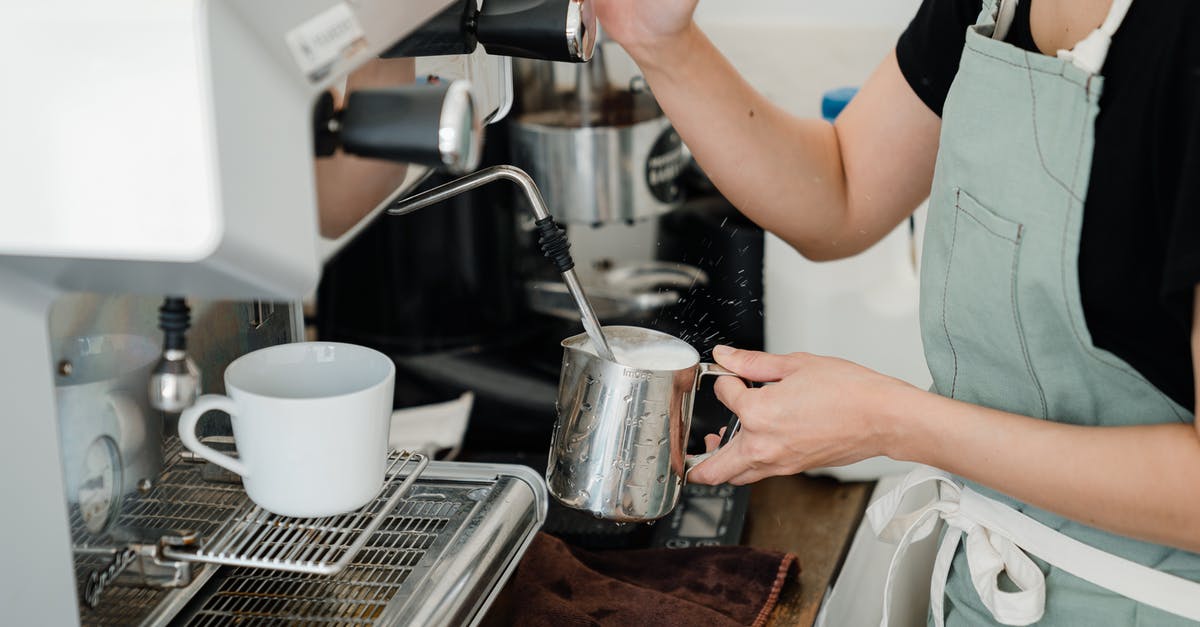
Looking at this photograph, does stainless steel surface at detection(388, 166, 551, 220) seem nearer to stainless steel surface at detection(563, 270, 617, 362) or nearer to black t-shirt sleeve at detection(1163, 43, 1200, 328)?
stainless steel surface at detection(563, 270, 617, 362)

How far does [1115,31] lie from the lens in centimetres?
70

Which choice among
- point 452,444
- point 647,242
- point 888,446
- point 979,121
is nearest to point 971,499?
point 888,446

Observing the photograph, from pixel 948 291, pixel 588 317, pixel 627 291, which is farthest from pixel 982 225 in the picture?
pixel 627 291

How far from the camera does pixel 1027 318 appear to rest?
73cm

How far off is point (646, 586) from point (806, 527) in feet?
0.80

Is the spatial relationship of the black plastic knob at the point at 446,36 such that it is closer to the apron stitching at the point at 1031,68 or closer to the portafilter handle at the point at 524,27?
the portafilter handle at the point at 524,27

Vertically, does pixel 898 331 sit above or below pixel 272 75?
below

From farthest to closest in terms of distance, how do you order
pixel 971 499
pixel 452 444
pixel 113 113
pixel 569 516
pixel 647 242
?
pixel 647 242, pixel 452 444, pixel 569 516, pixel 971 499, pixel 113 113

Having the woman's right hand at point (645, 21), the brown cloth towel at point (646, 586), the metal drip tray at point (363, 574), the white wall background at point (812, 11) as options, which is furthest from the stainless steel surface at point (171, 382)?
the white wall background at point (812, 11)

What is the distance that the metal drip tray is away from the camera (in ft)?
2.12

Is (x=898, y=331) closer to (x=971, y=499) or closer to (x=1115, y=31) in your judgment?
(x=971, y=499)

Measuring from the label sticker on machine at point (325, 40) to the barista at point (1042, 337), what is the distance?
374 millimetres

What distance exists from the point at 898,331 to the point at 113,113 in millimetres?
934

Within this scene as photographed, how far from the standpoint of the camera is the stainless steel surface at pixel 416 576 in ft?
2.19
